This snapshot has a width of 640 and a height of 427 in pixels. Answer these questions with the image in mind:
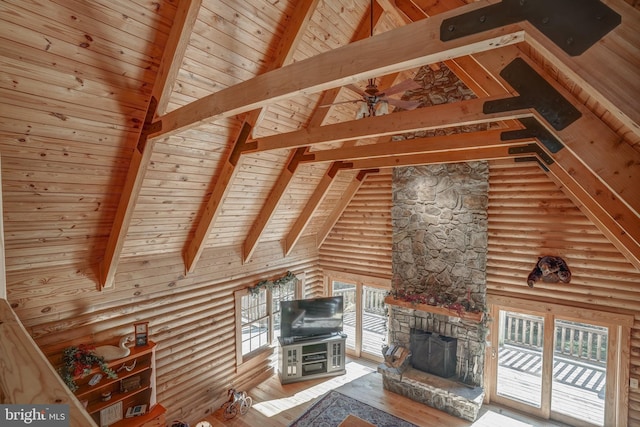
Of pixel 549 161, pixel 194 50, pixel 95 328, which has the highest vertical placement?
pixel 194 50

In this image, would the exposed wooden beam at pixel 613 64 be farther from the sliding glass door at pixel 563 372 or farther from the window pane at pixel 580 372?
the window pane at pixel 580 372

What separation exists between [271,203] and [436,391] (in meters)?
4.41

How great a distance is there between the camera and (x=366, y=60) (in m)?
1.58

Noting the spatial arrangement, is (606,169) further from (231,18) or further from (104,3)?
(104,3)

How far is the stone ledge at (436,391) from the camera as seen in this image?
5301 mm

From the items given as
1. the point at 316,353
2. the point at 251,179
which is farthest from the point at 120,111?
the point at 316,353

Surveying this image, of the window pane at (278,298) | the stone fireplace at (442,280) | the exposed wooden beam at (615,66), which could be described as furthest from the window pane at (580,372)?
the exposed wooden beam at (615,66)

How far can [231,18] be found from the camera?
3.29m

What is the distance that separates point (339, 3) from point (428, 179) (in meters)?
3.47

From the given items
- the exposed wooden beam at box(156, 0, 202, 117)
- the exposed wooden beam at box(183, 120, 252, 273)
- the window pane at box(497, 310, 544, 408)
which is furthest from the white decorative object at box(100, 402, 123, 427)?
the window pane at box(497, 310, 544, 408)

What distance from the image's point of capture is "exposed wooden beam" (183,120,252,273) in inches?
161

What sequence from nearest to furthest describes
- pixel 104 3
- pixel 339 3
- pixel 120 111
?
pixel 104 3 < pixel 120 111 < pixel 339 3

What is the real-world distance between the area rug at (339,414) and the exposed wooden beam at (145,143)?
3.84 metres

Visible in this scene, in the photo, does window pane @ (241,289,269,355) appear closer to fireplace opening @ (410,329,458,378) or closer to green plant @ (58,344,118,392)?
green plant @ (58,344,118,392)
